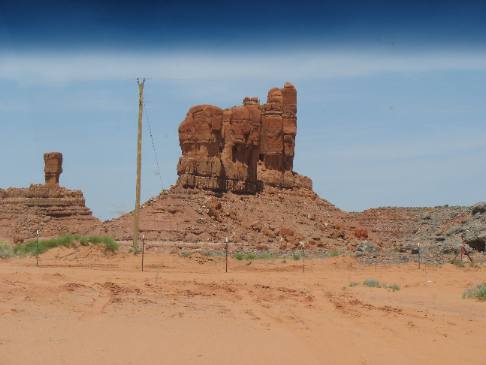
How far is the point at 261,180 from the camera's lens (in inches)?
2931

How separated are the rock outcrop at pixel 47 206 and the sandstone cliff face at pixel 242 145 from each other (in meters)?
Answer: 16.6

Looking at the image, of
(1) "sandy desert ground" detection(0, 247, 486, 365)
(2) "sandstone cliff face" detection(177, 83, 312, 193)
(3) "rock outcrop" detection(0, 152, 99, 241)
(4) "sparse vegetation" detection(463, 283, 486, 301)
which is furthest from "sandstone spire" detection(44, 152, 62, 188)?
(4) "sparse vegetation" detection(463, 283, 486, 301)

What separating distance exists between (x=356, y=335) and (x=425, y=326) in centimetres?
195

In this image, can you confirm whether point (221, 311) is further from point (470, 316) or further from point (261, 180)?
point (261, 180)

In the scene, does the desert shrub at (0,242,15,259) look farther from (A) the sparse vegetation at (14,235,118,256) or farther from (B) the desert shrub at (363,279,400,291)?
(B) the desert shrub at (363,279,400,291)

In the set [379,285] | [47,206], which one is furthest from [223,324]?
[47,206]

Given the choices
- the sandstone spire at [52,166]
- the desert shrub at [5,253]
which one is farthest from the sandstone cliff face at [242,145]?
the desert shrub at [5,253]

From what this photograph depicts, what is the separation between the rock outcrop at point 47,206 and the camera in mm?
72812

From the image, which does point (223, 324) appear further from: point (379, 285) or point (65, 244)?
point (65, 244)

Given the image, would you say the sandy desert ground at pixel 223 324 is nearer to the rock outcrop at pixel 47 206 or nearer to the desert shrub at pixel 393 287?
the desert shrub at pixel 393 287

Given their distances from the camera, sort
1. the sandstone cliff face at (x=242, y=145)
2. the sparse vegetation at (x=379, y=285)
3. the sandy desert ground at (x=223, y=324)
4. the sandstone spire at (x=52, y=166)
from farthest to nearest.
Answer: the sandstone spire at (x=52, y=166) < the sandstone cliff face at (x=242, y=145) < the sparse vegetation at (x=379, y=285) < the sandy desert ground at (x=223, y=324)

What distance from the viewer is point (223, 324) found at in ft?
38.8

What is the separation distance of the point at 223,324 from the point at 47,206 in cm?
7095

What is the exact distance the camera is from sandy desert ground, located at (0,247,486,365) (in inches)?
390
